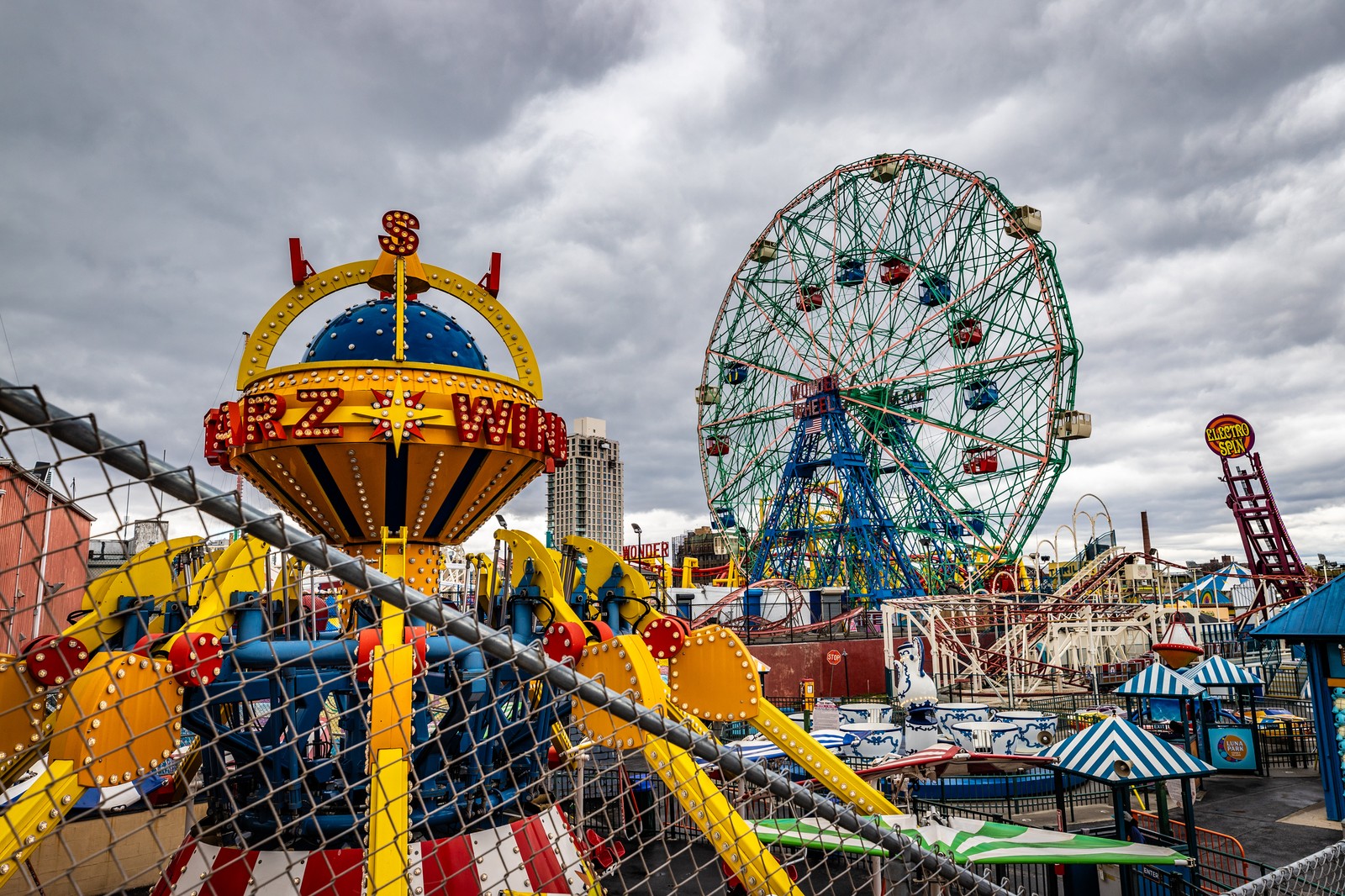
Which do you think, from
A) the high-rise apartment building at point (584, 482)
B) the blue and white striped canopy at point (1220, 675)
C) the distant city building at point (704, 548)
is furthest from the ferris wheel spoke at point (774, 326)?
the high-rise apartment building at point (584, 482)

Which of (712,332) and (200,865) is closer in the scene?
(200,865)

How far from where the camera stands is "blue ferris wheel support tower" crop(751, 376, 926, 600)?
3475cm

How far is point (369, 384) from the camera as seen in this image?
21.5 ft

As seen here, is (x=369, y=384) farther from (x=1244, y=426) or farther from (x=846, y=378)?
(x=1244, y=426)

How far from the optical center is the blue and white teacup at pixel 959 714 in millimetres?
15570

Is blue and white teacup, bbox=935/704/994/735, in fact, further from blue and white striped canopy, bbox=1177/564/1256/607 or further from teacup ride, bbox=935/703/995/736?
blue and white striped canopy, bbox=1177/564/1256/607

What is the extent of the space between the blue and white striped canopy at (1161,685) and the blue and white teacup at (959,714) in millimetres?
2318

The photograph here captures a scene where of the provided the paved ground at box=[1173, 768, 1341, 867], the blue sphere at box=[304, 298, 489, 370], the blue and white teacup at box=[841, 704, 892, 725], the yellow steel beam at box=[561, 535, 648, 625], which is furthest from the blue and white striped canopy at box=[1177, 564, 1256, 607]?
the blue sphere at box=[304, 298, 489, 370]

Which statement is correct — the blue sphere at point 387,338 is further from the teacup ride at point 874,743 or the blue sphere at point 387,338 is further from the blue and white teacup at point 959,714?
the blue and white teacup at point 959,714

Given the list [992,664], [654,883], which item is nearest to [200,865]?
[654,883]

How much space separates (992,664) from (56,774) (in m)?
25.4

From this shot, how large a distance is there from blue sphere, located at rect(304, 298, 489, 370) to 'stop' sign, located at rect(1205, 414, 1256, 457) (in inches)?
1460

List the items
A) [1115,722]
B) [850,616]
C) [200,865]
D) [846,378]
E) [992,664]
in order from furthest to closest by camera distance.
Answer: [846,378], [850,616], [992,664], [1115,722], [200,865]

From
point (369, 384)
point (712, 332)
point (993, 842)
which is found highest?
point (712, 332)
